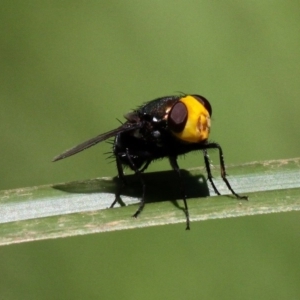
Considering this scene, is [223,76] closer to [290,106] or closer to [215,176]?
[290,106]

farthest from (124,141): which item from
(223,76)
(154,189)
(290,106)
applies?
(290,106)

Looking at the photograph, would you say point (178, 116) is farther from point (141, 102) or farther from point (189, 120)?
point (141, 102)

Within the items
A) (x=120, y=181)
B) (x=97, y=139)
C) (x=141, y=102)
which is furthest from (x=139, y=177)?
(x=141, y=102)

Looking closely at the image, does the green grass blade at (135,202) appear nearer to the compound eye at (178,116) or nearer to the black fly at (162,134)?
the black fly at (162,134)

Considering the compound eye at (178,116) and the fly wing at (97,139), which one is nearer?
the fly wing at (97,139)

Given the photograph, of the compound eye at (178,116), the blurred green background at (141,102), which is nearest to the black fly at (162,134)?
the compound eye at (178,116)

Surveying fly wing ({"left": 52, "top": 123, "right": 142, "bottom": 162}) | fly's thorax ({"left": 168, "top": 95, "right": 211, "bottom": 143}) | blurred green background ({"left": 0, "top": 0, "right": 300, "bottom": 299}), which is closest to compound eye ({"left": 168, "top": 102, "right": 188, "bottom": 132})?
fly's thorax ({"left": 168, "top": 95, "right": 211, "bottom": 143})

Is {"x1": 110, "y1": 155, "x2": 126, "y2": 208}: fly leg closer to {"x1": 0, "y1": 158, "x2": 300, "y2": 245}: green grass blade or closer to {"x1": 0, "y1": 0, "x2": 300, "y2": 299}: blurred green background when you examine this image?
{"x1": 0, "y1": 158, "x2": 300, "y2": 245}: green grass blade
